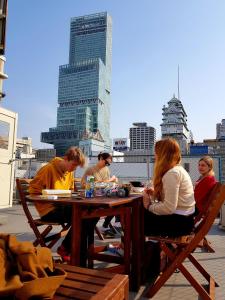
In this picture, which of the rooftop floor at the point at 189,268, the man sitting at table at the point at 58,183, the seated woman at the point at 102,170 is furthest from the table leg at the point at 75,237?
the seated woman at the point at 102,170

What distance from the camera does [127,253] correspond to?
3.05 meters

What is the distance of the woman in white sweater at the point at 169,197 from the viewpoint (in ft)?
9.43

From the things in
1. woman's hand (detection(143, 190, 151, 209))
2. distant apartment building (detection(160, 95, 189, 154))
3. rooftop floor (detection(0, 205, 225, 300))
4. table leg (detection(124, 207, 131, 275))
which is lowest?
rooftop floor (detection(0, 205, 225, 300))

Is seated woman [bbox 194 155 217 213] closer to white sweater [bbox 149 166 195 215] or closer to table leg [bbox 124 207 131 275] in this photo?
white sweater [bbox 149 166 195 215]

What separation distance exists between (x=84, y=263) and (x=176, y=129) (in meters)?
142

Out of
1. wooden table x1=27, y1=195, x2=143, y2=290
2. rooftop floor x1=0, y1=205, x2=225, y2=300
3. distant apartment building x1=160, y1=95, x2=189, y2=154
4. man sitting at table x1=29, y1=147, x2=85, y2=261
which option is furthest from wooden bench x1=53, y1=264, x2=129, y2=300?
distant apartment building x1=160, y1=95, x2=189, y2=154

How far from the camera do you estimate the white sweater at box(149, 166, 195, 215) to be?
2.86 metres

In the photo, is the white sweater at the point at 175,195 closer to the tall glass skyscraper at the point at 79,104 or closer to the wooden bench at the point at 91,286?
the wooden bench at the point at 91,286

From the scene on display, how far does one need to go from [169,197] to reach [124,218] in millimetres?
504

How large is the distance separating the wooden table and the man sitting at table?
2.03ft

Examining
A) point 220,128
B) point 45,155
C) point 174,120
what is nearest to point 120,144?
point 174,120

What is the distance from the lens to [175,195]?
2.85 m

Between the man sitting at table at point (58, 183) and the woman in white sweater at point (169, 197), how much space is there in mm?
1072

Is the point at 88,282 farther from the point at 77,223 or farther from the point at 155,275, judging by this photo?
the point at 155,275
